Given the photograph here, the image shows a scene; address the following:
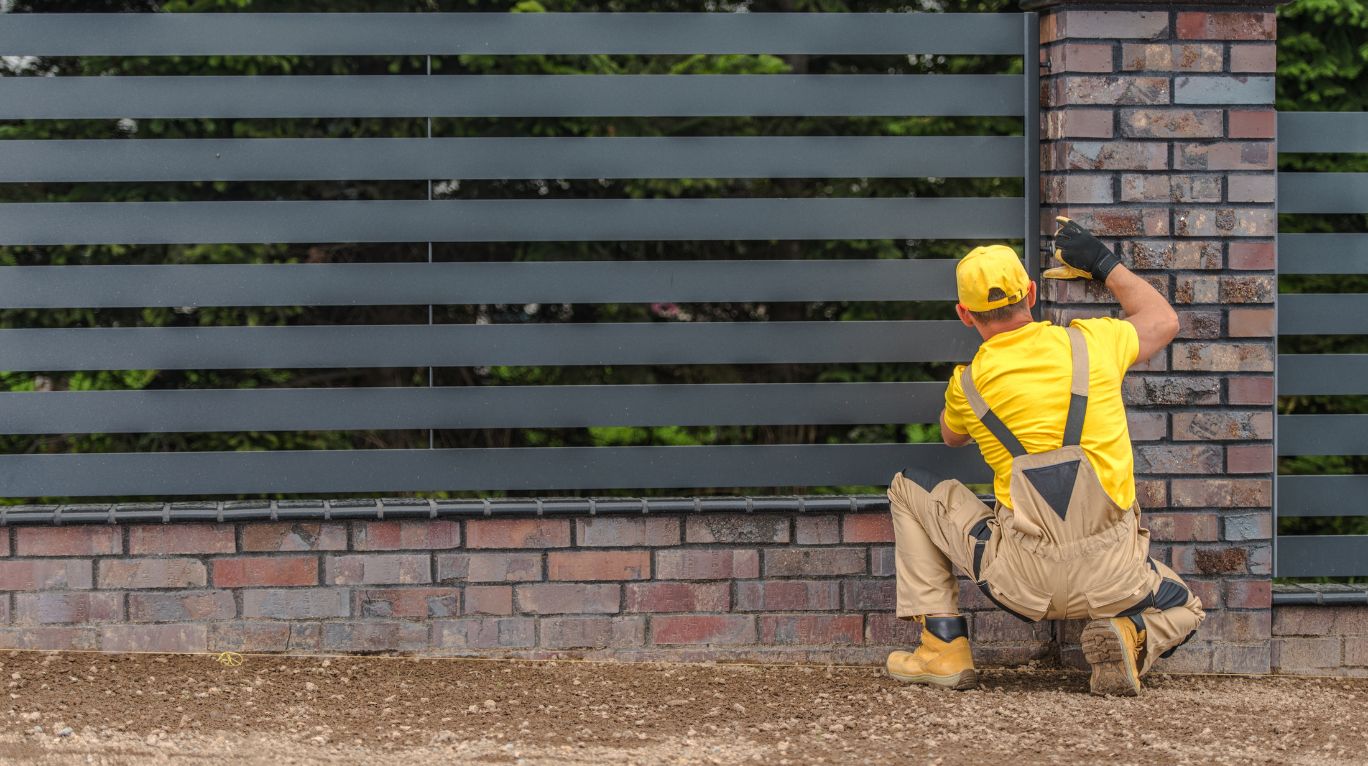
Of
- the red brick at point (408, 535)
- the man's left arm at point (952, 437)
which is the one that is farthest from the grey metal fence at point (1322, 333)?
the red brick at point (408, 535)

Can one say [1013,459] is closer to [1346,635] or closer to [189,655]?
[1346,635]

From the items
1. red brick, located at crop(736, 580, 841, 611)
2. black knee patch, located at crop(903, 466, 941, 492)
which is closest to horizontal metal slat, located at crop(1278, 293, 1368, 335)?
black knee patch, located at crop(903, 466, 941, 492)

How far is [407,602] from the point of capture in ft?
13.9

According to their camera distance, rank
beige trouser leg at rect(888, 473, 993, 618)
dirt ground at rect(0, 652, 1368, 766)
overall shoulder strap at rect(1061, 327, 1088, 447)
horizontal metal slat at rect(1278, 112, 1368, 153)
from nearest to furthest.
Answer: dirt ground at rect(0, 652, 1368, 766)
overall shoulder strap at rect(1061, 327, 1088, 447)
beige trouser leg at rect(888, 473, 993, 618)
horizontal metal slat at rect(1278, 112, 1368, 153)

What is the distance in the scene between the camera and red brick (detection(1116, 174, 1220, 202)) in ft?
13.8

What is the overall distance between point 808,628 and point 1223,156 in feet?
6.81

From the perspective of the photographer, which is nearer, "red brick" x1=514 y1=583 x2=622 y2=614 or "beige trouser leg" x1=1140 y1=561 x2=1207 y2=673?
"beige trouser leg" x1=1140 y1=561 x2=1207 y2=673

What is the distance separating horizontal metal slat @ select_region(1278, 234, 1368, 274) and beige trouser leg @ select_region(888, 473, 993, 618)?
4.82ft

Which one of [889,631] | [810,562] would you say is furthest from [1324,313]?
[810,562]

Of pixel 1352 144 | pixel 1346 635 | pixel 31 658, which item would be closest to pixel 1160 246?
pixel 1352 144

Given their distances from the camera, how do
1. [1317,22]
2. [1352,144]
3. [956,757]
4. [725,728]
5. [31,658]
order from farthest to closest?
[1317,22] → [1352,144] → [31,658] → [725,728] → [956,757]

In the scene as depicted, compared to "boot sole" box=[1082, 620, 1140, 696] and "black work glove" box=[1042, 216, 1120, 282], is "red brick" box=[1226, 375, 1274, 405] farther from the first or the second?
"boot sole" box=[1082, 620, 1140, 696]

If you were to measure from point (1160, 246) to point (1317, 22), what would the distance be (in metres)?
1.59

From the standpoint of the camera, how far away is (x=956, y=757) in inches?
133
